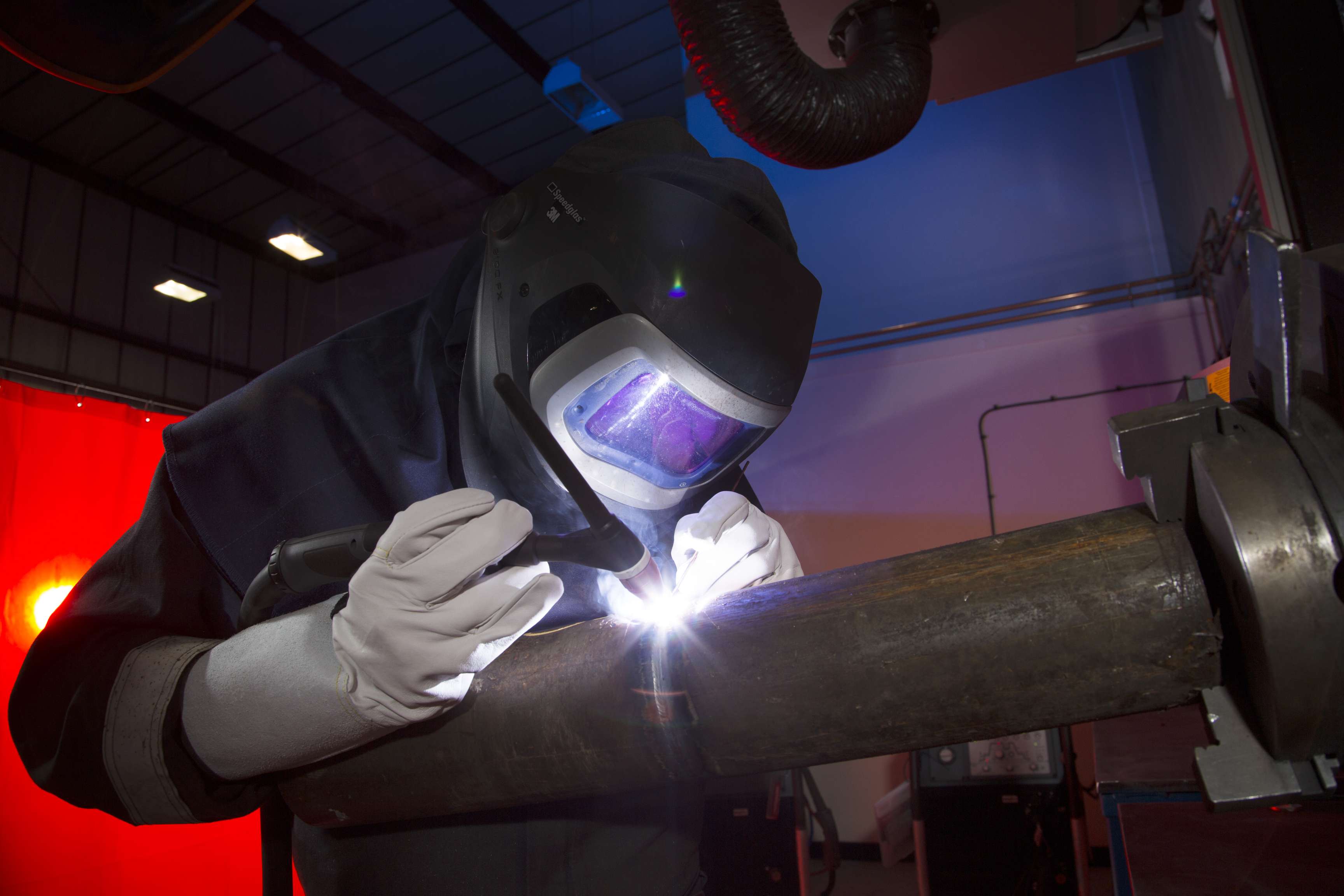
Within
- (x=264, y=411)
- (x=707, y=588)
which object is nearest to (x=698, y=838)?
(x=707, y=588)

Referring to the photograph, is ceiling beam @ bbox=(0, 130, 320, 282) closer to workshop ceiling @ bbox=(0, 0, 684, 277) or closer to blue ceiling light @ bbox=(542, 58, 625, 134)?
workshop ceiling @ bbox=(0, 0, 684, 277)

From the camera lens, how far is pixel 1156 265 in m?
4.05

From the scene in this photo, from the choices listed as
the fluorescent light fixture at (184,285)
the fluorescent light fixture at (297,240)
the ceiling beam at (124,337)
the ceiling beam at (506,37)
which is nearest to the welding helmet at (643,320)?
the ceiling beam at (506,37)

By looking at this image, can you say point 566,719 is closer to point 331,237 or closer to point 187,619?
point 187,619

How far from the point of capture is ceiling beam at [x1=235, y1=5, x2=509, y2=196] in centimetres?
527

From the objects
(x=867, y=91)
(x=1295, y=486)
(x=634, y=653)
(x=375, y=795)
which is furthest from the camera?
(x=867, y=91)

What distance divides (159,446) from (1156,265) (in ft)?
17.9

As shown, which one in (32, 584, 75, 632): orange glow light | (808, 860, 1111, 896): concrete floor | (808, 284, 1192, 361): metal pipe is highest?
(808, 284, 1192, 361): metal pipe

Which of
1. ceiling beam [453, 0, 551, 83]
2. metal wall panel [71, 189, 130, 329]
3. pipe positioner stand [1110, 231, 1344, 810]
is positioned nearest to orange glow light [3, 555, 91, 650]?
pipe positioner stand [1110, 231, 1344, 810]

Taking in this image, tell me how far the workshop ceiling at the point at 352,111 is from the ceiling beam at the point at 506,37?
1 centimetres

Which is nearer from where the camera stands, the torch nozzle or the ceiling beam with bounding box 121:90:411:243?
the torch nozzle

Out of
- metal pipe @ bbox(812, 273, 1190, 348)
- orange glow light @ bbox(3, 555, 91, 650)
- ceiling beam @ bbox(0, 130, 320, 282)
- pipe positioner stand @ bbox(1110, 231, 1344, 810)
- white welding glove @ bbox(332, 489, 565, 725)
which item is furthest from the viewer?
ceiling beam @ bbox(0, 130, 320, 282)

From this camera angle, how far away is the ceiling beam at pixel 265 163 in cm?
598

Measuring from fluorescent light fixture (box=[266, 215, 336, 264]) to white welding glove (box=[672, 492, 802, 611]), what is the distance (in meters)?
6.08
